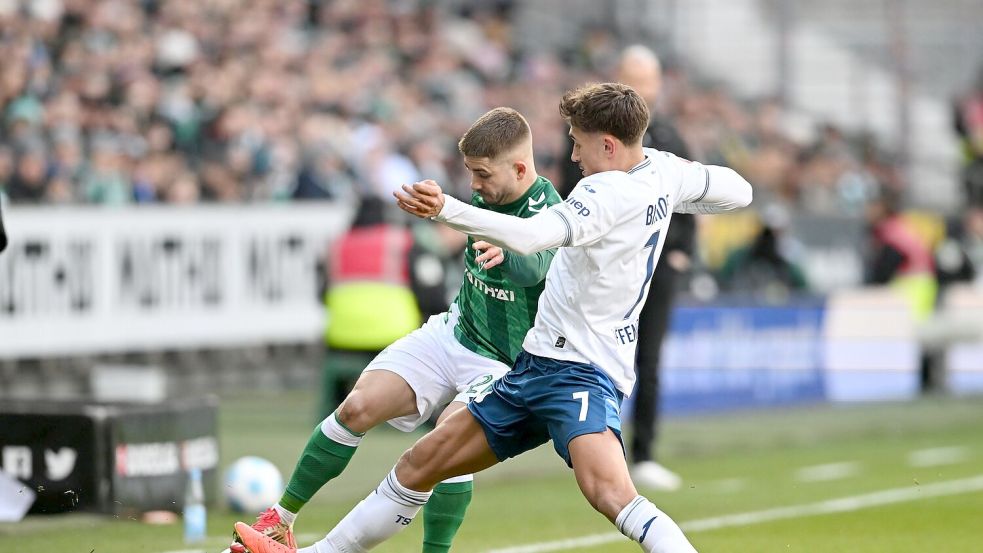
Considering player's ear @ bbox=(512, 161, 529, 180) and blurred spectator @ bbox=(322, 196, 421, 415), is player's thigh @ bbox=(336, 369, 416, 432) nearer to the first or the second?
player's ear @ bbox=(512, 161, 529, 180)

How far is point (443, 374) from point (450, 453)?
67cm

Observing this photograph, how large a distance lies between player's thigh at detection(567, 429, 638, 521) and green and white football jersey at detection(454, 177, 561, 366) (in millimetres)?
840

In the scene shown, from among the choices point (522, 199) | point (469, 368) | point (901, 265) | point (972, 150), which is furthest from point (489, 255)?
point (972, 150)

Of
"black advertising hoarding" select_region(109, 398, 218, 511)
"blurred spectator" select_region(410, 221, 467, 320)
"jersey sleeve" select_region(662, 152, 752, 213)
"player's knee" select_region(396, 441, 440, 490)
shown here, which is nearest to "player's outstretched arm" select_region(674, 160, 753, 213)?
"jersey sleeve" select_region(662, 152, 752, 213)

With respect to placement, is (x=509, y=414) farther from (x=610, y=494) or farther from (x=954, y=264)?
(x=954, y=264)

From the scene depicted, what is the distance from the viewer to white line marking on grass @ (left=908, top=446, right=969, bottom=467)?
1280cm

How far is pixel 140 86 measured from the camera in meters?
17.9

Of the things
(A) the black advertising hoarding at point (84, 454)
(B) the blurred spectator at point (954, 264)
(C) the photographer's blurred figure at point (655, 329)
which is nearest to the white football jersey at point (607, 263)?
(A) the black advertising hoarding at point (84, 454)

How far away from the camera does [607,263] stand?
20.3 feet

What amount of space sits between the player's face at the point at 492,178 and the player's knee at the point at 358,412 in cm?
96

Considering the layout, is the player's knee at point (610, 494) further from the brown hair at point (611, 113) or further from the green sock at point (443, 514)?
the brown hair at point (611, 113)

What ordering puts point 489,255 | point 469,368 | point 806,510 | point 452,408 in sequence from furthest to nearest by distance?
point 806,510 < point 469,368 < point 452,408 < point 489,255

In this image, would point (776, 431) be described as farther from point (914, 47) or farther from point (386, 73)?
point (914, 47)

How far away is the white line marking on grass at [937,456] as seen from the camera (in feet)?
42.0
